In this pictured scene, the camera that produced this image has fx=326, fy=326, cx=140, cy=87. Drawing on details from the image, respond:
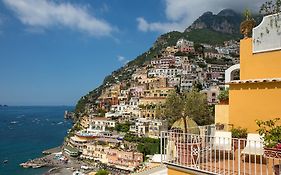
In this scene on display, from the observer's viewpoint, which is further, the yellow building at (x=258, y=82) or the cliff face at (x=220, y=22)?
the cliff face at (x=220, y=22)

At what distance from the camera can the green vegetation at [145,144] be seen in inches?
1848

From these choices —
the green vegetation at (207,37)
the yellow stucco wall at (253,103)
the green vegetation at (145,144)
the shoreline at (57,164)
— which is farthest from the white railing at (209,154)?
the green vegetation at (207,37)

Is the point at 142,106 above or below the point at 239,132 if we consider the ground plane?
above

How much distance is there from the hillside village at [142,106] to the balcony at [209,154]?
19.7 metres

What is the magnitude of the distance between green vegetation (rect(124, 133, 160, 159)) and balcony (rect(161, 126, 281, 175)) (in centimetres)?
4059

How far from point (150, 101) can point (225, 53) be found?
47933 mm

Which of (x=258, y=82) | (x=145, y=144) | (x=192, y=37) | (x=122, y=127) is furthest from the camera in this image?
(x=192, y=37)

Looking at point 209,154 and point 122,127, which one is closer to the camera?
point 209,154

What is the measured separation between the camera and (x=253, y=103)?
7.08 metres

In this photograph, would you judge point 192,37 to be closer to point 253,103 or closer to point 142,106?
point 142,106

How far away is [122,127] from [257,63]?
180 feet

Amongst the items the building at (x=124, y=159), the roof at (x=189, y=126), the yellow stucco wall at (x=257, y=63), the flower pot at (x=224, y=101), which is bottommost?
the building at (x=124, y=159)

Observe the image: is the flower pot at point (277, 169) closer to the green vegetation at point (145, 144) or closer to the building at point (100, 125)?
the green vegetation at point (145, 144)

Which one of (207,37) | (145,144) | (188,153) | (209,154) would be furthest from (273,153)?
(207,37)
